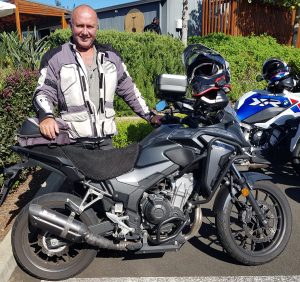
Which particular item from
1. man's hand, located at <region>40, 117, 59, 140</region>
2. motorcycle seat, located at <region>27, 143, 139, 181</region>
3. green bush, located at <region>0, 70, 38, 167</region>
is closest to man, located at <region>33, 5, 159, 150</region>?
man's hand, located at <region>40, 117, 59, 140</region>

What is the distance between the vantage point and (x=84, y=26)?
3.21 metres

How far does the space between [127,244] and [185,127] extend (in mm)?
1058

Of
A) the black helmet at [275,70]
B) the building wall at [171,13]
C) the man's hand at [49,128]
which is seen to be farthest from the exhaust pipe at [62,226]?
the building wall at [171,13]

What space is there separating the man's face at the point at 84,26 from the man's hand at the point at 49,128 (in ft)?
2.59

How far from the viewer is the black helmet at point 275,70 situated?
5488 mm

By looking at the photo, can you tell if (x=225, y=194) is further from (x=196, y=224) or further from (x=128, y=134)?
(x=128, y=134)

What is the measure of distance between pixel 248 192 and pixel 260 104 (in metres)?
2.58

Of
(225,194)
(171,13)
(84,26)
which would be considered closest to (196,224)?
(225,194)

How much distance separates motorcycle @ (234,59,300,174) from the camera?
527 centimetres

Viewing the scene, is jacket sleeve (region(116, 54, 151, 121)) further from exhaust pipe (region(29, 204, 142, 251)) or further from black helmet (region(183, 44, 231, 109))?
exhaust pipe (region(29, 204, 142, 251))

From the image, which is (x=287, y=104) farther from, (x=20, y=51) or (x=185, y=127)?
(x=20, y=51)

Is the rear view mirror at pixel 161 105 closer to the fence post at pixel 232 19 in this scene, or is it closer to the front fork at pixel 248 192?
the front fork at pixel 248 192

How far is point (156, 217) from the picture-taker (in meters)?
2.96

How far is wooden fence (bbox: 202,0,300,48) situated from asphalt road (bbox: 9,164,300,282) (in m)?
9.97
